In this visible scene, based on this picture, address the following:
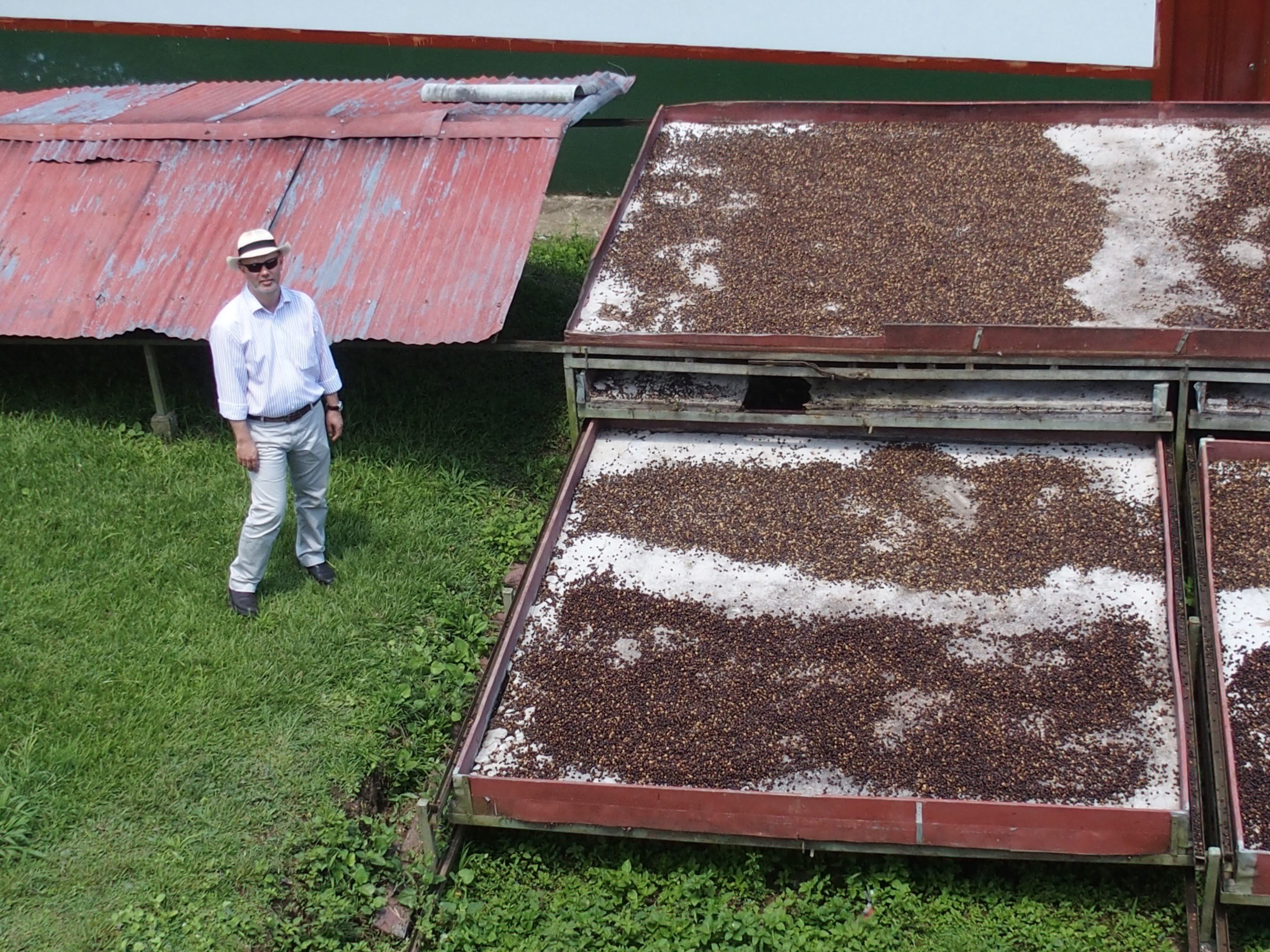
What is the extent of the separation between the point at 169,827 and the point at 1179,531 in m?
4.81

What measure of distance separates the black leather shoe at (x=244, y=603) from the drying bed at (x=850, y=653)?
1502 mm

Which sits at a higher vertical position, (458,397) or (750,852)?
(458,397)

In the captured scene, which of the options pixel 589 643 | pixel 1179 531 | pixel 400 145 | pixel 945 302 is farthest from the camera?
pixel 400 145

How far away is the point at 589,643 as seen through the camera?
5.63 meters

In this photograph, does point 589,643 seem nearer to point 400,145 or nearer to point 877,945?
point 877,945

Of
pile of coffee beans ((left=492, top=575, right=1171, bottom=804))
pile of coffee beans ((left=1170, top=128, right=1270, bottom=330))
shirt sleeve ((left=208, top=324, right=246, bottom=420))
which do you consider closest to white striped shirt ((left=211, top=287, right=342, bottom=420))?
shirt sleeve ((left=208, top=324, right=246, bottom=420))

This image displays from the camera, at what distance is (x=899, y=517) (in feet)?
20.2

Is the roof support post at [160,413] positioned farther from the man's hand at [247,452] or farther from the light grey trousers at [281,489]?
the man's hand at [247,452]

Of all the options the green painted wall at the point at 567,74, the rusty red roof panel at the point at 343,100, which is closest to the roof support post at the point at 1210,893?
the rusty red roof panel at the point at 343,100

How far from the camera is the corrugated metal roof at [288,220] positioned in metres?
7.14

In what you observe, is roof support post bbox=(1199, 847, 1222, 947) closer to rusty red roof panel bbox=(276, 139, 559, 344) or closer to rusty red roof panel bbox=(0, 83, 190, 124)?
rusty red roof panel bbox=(276, 139, 559, 344)

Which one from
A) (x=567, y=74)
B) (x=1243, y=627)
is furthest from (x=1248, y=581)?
(x=567, y=74)

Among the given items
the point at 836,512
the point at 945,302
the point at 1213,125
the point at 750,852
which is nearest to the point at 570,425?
the point at 836,512

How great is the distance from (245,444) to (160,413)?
89.2 inches
